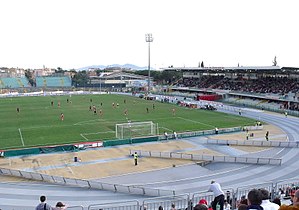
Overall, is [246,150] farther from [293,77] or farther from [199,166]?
[293,77]

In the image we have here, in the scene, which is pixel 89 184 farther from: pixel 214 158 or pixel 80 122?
pixel 80 122

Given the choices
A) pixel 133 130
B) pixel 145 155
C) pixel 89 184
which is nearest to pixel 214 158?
pixel 145 155

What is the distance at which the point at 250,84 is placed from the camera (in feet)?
262

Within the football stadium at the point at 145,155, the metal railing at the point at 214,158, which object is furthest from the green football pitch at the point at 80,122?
the metal railing at the point at 214,158

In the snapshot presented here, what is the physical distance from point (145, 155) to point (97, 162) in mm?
Answer: 4405

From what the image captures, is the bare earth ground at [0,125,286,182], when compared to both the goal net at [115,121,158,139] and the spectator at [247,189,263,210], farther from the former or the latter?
the spectator at [247,189,263,210]

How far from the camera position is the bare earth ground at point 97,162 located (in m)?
24.9

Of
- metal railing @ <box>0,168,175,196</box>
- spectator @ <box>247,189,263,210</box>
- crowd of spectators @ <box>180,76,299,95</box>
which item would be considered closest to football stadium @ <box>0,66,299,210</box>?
metal railing @ <box>0,168,175,196</box>

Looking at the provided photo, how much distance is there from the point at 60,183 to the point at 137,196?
5573mm

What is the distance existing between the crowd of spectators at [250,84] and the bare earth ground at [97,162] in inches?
1595

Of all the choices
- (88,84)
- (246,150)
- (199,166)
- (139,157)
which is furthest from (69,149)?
(88,84)

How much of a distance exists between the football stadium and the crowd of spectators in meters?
4.67

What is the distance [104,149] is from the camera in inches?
1250

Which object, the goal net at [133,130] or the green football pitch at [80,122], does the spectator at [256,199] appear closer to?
the green football pitch at [80,122]
